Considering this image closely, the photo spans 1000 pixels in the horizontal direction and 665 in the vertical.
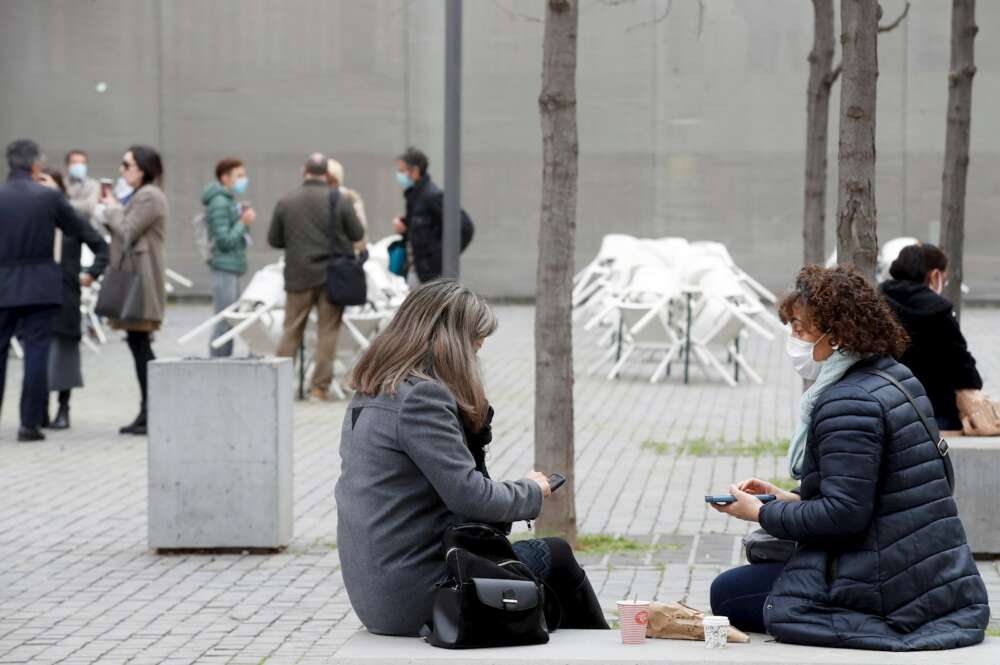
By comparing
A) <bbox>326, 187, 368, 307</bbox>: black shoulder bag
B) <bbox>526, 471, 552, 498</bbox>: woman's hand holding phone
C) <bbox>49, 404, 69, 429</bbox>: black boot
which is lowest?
<bbox>49, 404, 69, 429</bbox>: black boot

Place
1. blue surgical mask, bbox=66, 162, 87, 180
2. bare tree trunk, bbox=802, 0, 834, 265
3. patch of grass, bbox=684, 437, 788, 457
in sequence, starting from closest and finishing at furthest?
patch of grass, bbox=684, 437, 788, 457 < bare tree trunk, bbox=802, 0, 834, 265 < blue surgical mask, bbox=66, 162, 87, 180

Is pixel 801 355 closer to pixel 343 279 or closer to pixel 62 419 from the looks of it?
pixel 62 419

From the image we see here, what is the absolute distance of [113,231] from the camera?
1201 centimetres

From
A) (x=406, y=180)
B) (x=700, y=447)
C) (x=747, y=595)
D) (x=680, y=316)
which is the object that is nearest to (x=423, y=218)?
(x=406, y=180)

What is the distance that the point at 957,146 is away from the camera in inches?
392

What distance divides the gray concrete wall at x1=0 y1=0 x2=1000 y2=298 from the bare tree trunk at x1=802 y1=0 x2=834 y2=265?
12013mm

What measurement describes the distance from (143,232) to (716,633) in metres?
7.96

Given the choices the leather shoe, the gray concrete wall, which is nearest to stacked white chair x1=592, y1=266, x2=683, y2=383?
the leather shoe

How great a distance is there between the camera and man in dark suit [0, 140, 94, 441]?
11.5 metres

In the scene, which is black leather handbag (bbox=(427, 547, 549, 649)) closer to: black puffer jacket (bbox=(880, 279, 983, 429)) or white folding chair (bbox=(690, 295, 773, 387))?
black puffer jacket (bbox=(880, 279, 983, 429))

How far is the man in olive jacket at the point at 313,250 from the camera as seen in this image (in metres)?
14.1

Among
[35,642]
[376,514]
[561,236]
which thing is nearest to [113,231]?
[561,236]

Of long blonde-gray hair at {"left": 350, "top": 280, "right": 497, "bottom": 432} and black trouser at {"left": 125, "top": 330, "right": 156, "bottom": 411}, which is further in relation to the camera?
black trouser at {"left": 125, "top": 330, "right": 156, "bottom": 411}

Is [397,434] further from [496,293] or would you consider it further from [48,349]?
[496,293]
